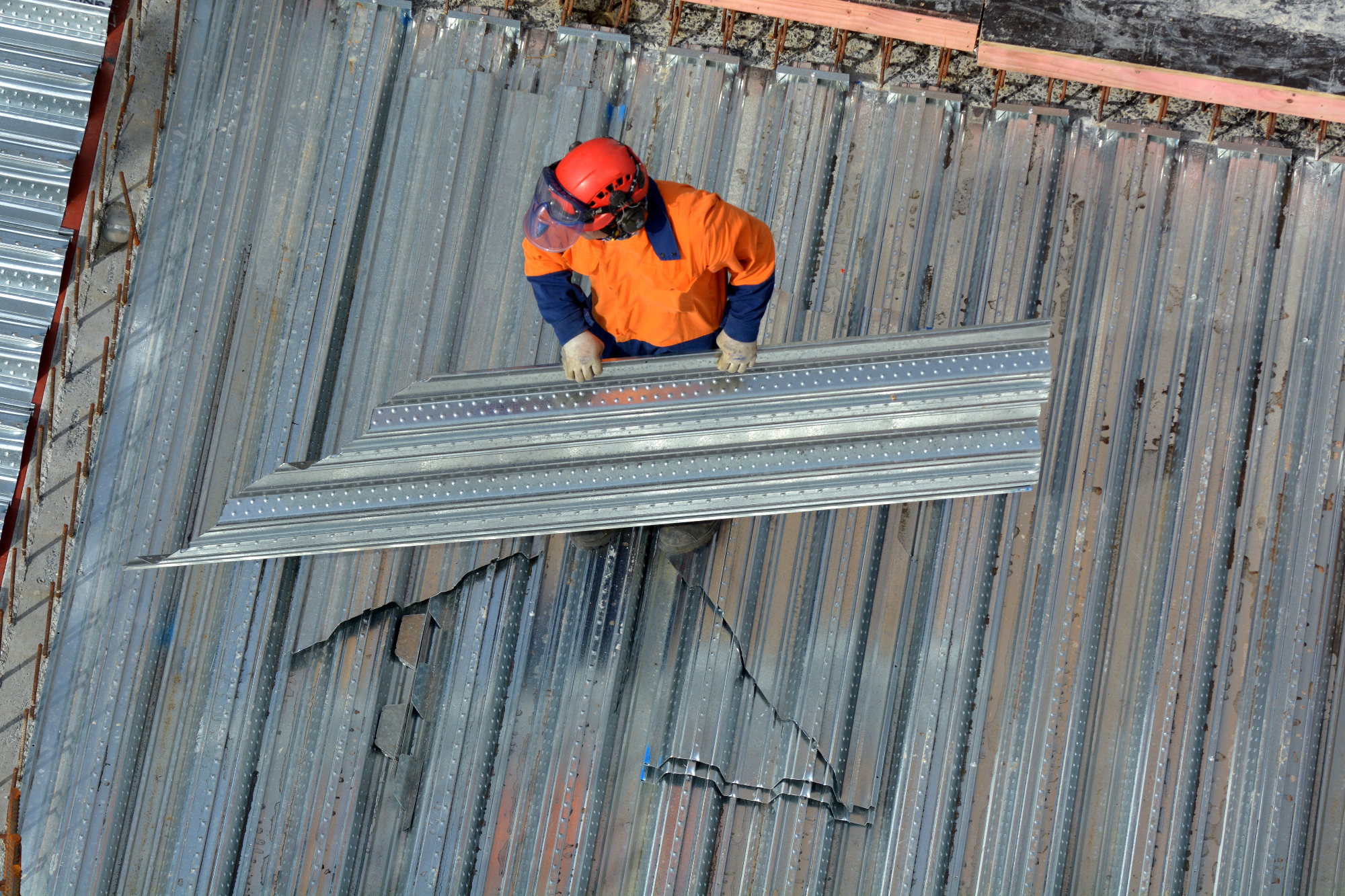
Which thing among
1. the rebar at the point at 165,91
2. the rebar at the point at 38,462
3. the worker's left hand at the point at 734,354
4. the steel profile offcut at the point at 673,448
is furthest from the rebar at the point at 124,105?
the worker's left hand at the point at 734,354

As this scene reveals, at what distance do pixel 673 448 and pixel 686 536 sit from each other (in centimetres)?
95

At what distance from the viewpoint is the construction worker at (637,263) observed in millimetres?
3848

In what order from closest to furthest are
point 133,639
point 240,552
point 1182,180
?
point 240,552 < point 133,639 < point 1182,180

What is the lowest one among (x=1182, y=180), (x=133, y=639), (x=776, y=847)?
(x=776, y=847)

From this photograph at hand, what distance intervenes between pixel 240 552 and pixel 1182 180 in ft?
20.6

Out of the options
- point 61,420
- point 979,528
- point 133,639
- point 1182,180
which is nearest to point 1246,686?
point 979,528

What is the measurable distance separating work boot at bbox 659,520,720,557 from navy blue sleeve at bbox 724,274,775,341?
4.74 feet

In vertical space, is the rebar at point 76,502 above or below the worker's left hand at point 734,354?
below

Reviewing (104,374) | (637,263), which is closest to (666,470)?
(637,263)

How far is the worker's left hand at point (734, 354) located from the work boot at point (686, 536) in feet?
4.01

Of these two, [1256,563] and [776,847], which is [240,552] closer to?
[776,847]

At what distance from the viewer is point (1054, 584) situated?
19.3 feet

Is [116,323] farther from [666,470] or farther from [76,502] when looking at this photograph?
[666,470]

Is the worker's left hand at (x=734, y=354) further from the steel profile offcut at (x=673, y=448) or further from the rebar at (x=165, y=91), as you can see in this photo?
the rebar at (x=165, y=91)
